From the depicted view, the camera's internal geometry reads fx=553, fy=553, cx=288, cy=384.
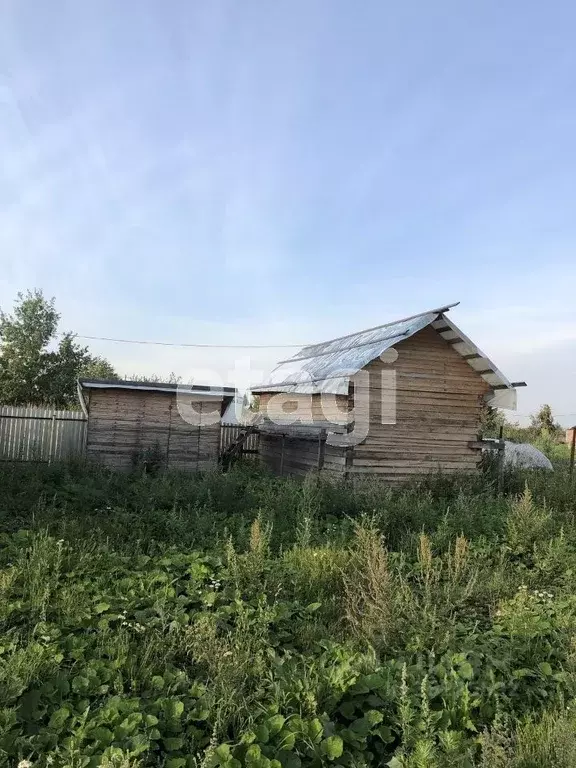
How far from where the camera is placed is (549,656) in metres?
4.24

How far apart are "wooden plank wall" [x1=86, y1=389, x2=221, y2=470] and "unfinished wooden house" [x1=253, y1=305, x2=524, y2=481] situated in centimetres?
253

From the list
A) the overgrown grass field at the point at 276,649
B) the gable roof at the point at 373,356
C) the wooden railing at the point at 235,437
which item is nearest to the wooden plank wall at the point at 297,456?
the wooden railing at the point at 235,437

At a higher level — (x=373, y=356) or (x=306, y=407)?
(x=373, y=356)

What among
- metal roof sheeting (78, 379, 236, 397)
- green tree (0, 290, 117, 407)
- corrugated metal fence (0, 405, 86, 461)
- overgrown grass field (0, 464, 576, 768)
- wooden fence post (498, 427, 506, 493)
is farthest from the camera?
green tree (0, 290, 117, 407)

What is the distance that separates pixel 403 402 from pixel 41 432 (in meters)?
9.46

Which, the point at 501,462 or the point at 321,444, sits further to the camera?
the point at 501,462

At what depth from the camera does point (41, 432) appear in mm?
14695

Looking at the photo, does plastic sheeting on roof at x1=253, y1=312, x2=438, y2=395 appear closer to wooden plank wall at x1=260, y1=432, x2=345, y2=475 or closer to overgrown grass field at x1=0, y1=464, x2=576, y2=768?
wooden plank wall at x1=260, y1=432, x2=345, y2=475

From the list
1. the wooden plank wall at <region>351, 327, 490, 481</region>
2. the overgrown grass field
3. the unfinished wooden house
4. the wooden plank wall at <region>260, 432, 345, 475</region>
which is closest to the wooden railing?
the wooden plank wall at <region>260, 432, 345, 475</region>

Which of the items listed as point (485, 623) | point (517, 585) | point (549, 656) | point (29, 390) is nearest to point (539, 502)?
point (517, 585)

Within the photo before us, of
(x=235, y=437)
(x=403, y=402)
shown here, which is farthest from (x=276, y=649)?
(x=235, y=437)

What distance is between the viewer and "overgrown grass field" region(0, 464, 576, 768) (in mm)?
2953

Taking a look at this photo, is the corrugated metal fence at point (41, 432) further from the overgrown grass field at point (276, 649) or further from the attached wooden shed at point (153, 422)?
the overgrown grass field at point (276, 649)

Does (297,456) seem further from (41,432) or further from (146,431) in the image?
(41,432)
